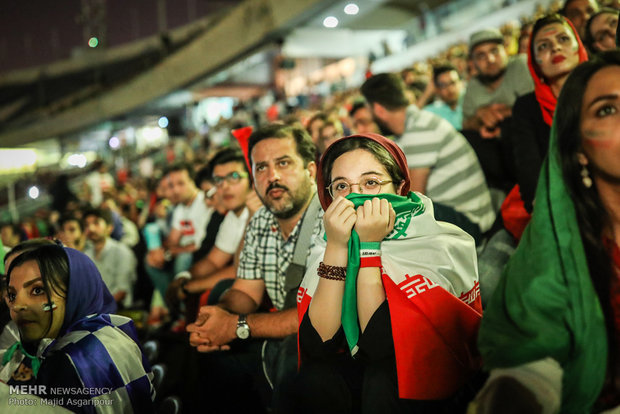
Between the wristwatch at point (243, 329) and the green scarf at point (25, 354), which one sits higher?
the green scarf at point (25, 354)

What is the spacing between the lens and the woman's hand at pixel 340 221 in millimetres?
1741

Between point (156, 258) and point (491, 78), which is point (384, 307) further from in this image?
point (156, 258)

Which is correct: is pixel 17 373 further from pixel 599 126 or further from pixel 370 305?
pixel 599 126

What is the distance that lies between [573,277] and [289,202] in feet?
5.26

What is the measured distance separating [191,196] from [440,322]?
4.50 meters

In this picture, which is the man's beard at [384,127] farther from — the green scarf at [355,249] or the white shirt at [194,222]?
the white shirt at [194,222]

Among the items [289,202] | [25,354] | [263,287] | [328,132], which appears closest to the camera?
[25,354]

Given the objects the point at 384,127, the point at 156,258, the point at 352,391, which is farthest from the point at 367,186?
the point at 156,258

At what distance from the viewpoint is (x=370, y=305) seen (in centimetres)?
174

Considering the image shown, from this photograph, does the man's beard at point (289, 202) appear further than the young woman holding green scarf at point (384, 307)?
Yes

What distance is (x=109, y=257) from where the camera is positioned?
509 cm

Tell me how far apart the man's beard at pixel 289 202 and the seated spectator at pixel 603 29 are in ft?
Answer: 6.79

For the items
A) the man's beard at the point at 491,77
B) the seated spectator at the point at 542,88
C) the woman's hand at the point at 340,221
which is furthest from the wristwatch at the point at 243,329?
the man's beard at the point at 491,77

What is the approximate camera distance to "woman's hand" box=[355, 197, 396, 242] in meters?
1.72
